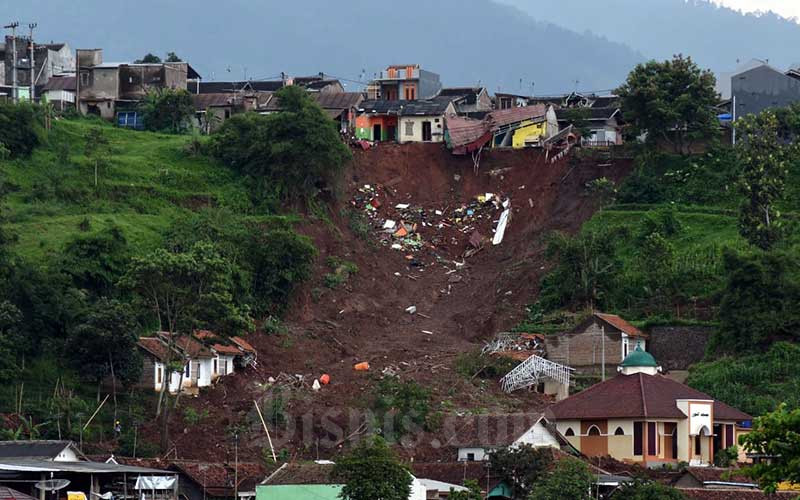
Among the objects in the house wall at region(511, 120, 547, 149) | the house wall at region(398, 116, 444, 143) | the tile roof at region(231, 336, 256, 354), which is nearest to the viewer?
the tile roof at region(231, 336, 256, 354)

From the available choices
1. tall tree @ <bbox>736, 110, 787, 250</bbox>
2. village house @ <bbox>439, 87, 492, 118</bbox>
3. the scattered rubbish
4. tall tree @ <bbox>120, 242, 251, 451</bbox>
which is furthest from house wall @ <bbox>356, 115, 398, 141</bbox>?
tall tree @ <bbox>120, 242, 251, 451</bbox>

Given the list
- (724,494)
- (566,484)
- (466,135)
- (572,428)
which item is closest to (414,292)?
(466,135)

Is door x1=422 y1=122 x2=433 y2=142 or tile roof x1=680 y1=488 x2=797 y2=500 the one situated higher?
door x1=422 y1=122 x2=433 y2=142

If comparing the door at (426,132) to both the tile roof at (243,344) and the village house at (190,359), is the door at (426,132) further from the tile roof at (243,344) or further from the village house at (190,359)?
the village house at (190,359)

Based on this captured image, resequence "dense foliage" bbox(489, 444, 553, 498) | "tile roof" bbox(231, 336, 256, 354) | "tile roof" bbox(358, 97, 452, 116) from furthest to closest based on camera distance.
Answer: "tile roof" bbox(358, 97, 452, 116), "tile roof" bbox(231, 336, 256, 354), "dense foliage" bbox(489, 444, 553, 498)

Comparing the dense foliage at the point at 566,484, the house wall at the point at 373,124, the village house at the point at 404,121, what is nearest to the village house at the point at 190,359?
the dense foliage at the point at 566,484

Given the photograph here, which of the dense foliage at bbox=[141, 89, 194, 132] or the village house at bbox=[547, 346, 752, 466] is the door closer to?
the dense foliage at bbox=[141, 89, 194, 132]
